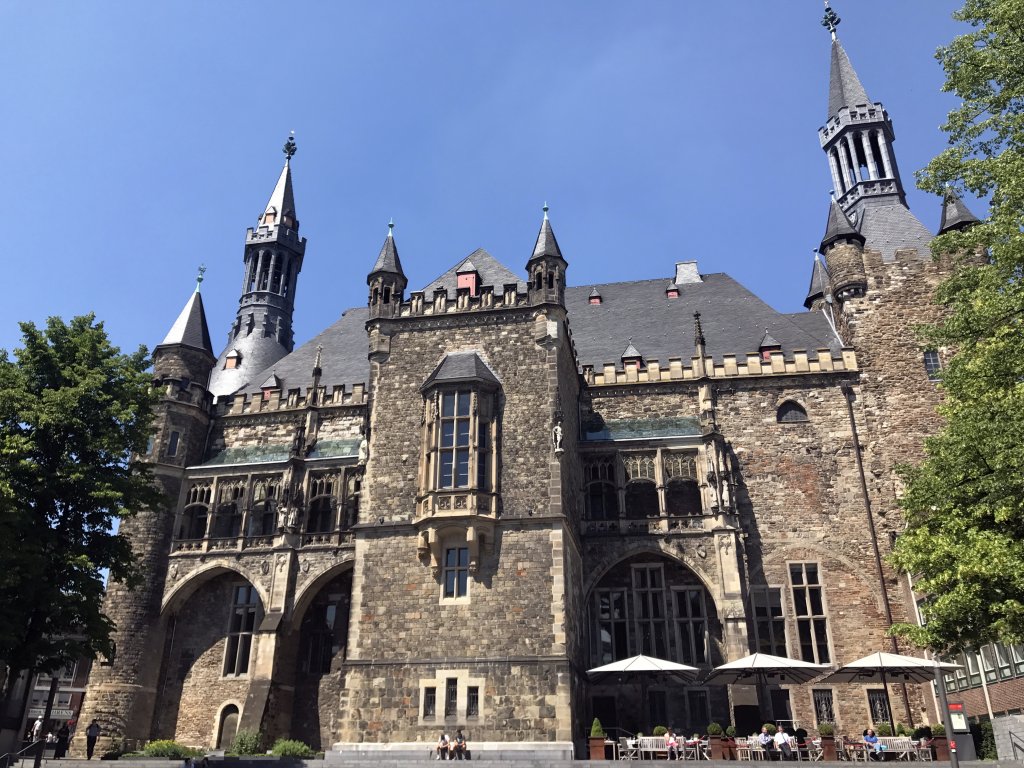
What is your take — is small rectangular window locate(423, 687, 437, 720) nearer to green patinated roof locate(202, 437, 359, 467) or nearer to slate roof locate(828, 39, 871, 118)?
green patinated roof locate(202, 437, 359, 467)

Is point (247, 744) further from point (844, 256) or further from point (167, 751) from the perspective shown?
point (844, 256)

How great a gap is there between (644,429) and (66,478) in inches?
669

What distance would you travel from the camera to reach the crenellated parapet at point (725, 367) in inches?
1103

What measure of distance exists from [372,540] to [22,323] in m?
9.93

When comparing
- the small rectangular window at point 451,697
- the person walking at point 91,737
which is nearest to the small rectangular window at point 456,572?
the small rectangular window at point 451,697

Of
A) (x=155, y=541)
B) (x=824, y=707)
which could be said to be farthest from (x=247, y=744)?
(x=824, y=707)

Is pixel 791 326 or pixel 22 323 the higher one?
pixel 791 326

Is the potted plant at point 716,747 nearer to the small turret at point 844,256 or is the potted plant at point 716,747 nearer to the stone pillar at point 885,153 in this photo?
the small turret at point 844,256

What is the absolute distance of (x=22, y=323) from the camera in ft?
62.7

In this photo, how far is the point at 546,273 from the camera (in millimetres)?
25234

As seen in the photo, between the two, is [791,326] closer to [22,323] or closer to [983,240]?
[983,240]

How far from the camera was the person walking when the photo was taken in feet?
76.8

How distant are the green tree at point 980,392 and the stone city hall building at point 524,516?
8879mm

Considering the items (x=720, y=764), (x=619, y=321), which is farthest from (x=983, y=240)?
(x=619, y=321)
